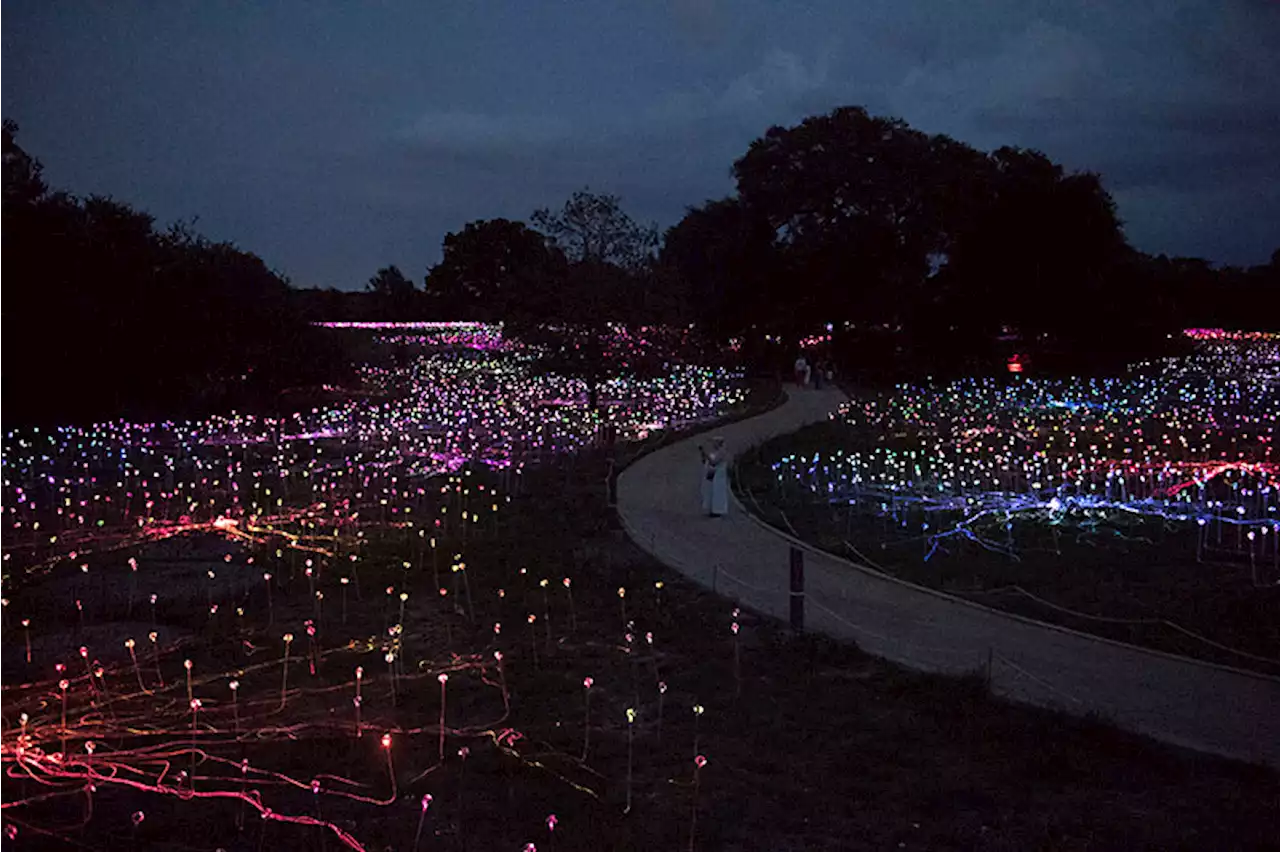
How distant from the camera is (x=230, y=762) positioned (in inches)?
233

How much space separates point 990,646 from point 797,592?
147cm

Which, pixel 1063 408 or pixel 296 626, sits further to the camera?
pixel 1063 408

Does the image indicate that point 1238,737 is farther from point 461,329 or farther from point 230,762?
point 461,329

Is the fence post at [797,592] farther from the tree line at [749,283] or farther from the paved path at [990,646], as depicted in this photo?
the tree line at [749,283]

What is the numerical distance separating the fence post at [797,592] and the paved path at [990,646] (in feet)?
0.79

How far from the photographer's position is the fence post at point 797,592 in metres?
8.38

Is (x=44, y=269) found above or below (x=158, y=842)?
above

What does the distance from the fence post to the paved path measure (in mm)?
239

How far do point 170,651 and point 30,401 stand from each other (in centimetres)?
1902

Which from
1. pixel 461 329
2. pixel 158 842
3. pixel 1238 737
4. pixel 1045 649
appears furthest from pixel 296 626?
pixel 461 329

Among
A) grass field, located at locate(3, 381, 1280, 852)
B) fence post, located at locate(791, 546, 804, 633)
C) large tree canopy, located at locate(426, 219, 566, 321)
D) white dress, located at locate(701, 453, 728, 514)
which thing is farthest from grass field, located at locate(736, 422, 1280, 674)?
large tree canopy, located at locate(426, 219, 566, 321)

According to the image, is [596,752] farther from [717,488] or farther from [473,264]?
[473,264]

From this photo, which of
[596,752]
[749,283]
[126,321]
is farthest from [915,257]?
[596,752]

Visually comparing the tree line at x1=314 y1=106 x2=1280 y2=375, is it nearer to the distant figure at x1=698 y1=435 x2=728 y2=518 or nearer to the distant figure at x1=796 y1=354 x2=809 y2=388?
the distant figure at x1=796 y1=354 x2=809 y2=388
